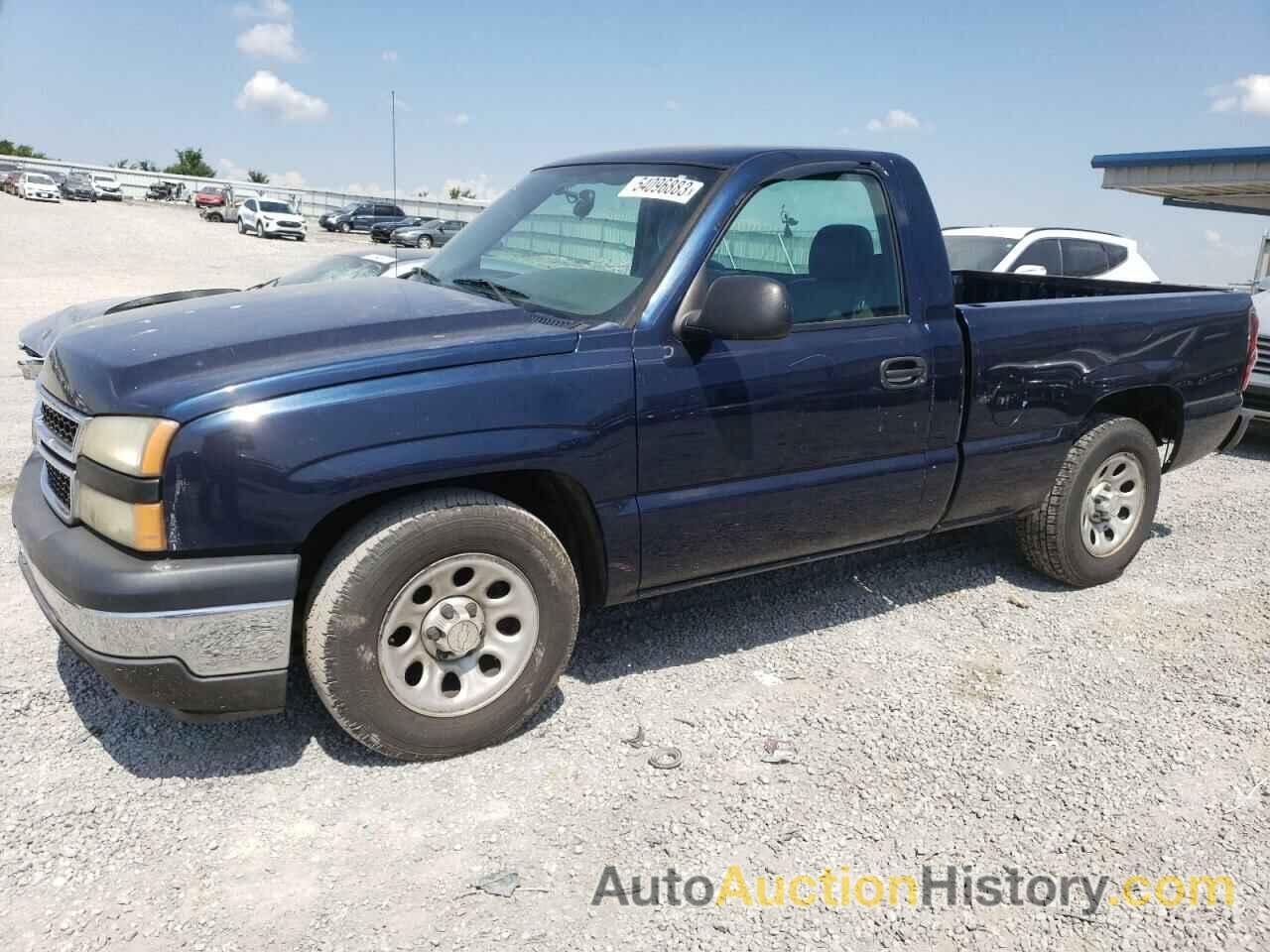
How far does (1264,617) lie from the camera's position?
447 cm

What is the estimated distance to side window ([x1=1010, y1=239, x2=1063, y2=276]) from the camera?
989 cm

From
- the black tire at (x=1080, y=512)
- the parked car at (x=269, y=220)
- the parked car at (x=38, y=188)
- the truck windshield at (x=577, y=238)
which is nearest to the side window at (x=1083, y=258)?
the black tire at (x=1080, y=512)

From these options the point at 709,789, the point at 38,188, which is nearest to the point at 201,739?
the point at 709,789

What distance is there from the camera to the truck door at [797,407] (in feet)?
10.6

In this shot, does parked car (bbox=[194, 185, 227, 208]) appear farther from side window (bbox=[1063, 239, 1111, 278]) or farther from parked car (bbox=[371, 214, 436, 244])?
side window (bbox=[1063, 239, 1111, 278])

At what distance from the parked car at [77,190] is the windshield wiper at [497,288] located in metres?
51.2

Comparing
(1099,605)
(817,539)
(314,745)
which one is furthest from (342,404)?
(1099,605)

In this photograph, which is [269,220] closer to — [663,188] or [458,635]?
[663,188]

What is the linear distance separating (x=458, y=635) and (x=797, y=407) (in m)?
1.39

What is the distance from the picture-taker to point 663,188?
3529 millimetres

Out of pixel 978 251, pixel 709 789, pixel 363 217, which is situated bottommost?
pixel 709 789

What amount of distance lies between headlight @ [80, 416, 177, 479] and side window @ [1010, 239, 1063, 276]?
903 centimetres

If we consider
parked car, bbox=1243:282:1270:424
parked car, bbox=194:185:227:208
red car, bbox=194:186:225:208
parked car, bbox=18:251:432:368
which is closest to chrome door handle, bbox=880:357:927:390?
parked car, bbox=18:251:432:368

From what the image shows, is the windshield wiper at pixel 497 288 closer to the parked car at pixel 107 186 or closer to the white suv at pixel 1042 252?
the white suv at pixel 1042 252
